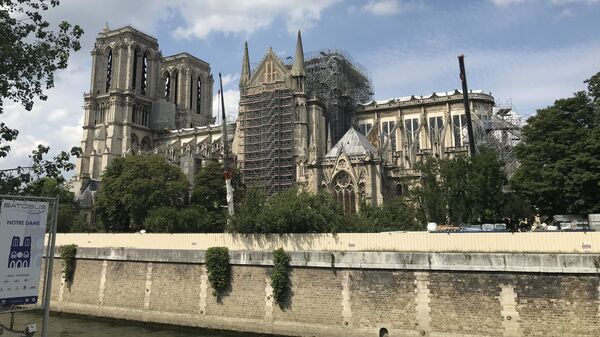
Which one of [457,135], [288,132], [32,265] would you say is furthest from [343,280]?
[457,135]

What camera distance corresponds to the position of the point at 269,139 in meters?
55.0

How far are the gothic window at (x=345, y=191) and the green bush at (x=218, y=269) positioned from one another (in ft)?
75.4

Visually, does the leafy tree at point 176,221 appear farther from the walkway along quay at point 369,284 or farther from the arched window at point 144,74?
the arched window at point 144,74

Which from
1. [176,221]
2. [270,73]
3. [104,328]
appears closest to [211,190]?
[176,221]

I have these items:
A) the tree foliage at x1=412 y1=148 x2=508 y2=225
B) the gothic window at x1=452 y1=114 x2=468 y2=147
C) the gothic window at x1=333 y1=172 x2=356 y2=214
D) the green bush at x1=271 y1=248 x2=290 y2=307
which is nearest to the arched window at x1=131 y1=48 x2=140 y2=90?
the gothic window at x1=333 y1=172 x2=356 y2=214

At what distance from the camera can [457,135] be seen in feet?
195

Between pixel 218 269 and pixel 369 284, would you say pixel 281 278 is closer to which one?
pixel 218 269

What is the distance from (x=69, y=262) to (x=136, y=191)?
12395 mm

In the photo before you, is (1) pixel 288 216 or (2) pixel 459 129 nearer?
(1) pixel 288 216

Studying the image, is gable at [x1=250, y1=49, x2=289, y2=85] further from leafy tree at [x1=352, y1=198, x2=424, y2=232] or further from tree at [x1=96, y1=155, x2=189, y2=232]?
leafy tree at [x1=352, y1=198, x2=424, y2=232]

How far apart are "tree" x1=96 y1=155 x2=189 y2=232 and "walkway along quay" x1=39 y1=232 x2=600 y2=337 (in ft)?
43.7

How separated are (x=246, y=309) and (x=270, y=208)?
17.1ft

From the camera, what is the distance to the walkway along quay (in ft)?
53.2

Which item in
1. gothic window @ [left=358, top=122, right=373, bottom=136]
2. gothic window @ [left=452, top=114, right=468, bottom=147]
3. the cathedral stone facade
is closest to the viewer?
gothic window @ [left=452, top=114, right=468, bottom=147]
